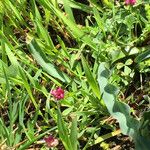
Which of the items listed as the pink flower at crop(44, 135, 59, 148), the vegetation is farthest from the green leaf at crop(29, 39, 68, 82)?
the pink flower at crop(44, 135, 59, 148)

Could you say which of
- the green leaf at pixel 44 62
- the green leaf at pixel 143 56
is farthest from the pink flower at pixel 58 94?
the green leaf at pixel 143 56

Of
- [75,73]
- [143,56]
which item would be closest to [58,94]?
[75,73]

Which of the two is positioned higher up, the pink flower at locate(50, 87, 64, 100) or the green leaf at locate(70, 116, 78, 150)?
the pink flower at locate(50, 87, 64, 100)

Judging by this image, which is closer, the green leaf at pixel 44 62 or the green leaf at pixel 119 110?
the green leaf at pixel 119 110

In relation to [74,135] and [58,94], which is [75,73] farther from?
[74,135]

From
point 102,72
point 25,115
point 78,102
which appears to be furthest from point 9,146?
point 102,72

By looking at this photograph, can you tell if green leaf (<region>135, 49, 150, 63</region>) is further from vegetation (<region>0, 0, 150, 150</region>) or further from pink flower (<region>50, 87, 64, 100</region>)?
pink flower (<region>50, 87, 64, 100</region>)

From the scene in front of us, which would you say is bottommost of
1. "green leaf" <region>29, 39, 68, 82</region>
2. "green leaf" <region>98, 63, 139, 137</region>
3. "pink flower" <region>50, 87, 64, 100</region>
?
"green leaf" <region>98, 63, 139, 137</region>

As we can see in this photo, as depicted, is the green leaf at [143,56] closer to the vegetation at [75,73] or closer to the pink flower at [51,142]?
the vegetation at [75,73]

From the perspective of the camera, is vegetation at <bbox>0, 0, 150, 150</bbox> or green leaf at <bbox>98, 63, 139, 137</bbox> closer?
green leaf at <bbox>98, 63, 139, 137</bbox>
